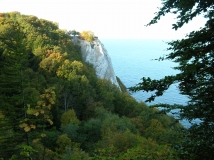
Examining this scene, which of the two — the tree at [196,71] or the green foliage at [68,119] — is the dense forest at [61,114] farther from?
Answer: the tree at [196,71]

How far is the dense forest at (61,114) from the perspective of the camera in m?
9.04

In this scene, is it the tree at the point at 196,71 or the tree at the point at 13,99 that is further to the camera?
the tree at the point at 13,99

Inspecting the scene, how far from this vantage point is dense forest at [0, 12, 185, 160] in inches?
356

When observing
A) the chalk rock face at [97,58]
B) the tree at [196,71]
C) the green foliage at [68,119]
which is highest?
the chalk rock face at [97,58]

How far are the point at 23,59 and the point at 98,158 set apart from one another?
664 cm

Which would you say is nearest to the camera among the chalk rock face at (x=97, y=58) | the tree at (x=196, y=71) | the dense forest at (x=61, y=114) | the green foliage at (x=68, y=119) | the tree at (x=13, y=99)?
the tree at (x=196, y=71)

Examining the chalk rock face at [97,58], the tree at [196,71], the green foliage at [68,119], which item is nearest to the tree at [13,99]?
the tree at [196,71]

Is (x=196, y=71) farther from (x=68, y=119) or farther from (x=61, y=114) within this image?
(x=61, y=114)

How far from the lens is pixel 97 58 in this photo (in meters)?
59.3

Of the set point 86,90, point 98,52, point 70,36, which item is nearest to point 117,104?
point 86,90

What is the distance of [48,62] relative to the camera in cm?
3741

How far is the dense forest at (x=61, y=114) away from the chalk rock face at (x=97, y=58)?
3074 mm

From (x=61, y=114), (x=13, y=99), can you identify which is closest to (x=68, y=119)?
(x=61, y=114)

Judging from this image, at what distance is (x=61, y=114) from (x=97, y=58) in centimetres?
3117
